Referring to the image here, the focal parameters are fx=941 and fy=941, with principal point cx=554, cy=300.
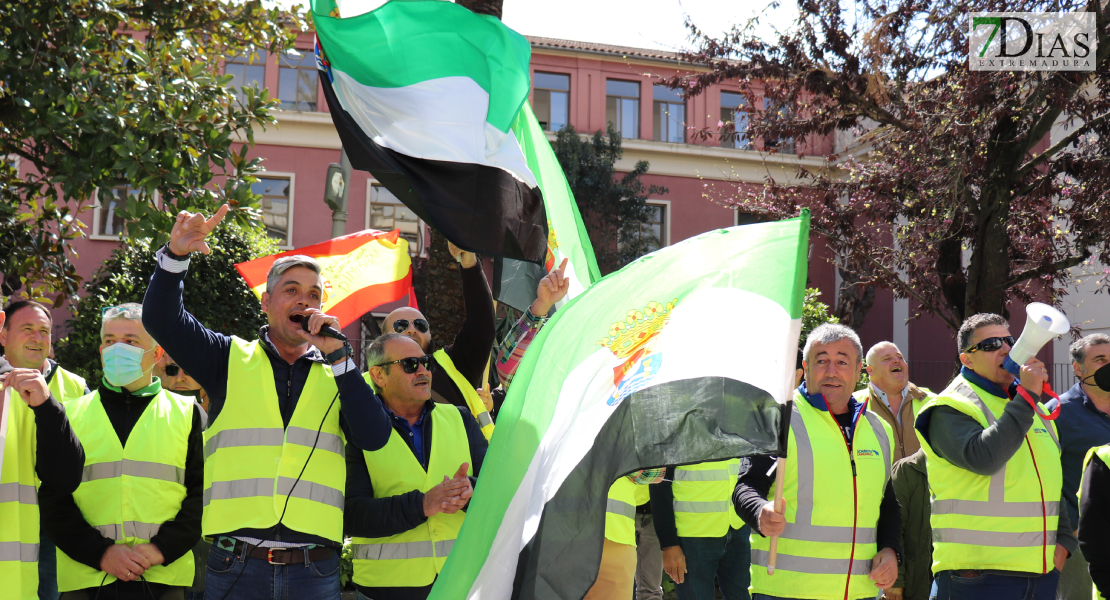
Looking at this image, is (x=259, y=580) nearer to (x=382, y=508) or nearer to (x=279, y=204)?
(x=382, y=508)

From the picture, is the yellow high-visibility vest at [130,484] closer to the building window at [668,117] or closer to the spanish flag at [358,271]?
the spanish flag at [358,271]

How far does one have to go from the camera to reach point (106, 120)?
7.04m

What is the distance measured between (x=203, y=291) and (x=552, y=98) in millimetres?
16426

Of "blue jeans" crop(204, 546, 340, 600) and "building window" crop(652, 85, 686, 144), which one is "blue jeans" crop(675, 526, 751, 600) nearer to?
"blue jeans" crop(204, 546, 340, 600)

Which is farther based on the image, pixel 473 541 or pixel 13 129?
pixel 13 129

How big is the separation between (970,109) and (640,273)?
8.61m

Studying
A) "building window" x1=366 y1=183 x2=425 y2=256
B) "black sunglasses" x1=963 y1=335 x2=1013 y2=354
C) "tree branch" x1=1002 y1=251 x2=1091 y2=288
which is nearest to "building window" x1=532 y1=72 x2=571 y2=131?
"building window" x1=366 y1=183 x2=425 y2=256

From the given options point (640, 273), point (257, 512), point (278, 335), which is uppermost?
point (640, 273)

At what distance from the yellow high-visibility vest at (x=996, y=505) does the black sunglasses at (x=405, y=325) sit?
2.60m

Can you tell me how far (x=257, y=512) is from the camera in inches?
136

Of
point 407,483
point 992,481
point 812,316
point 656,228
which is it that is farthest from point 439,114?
point 656,228

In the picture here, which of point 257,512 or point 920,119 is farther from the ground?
point 920,119

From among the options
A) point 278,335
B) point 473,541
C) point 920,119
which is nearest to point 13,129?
point 278,335

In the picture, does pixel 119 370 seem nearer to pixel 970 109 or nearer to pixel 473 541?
pixel 473 541
